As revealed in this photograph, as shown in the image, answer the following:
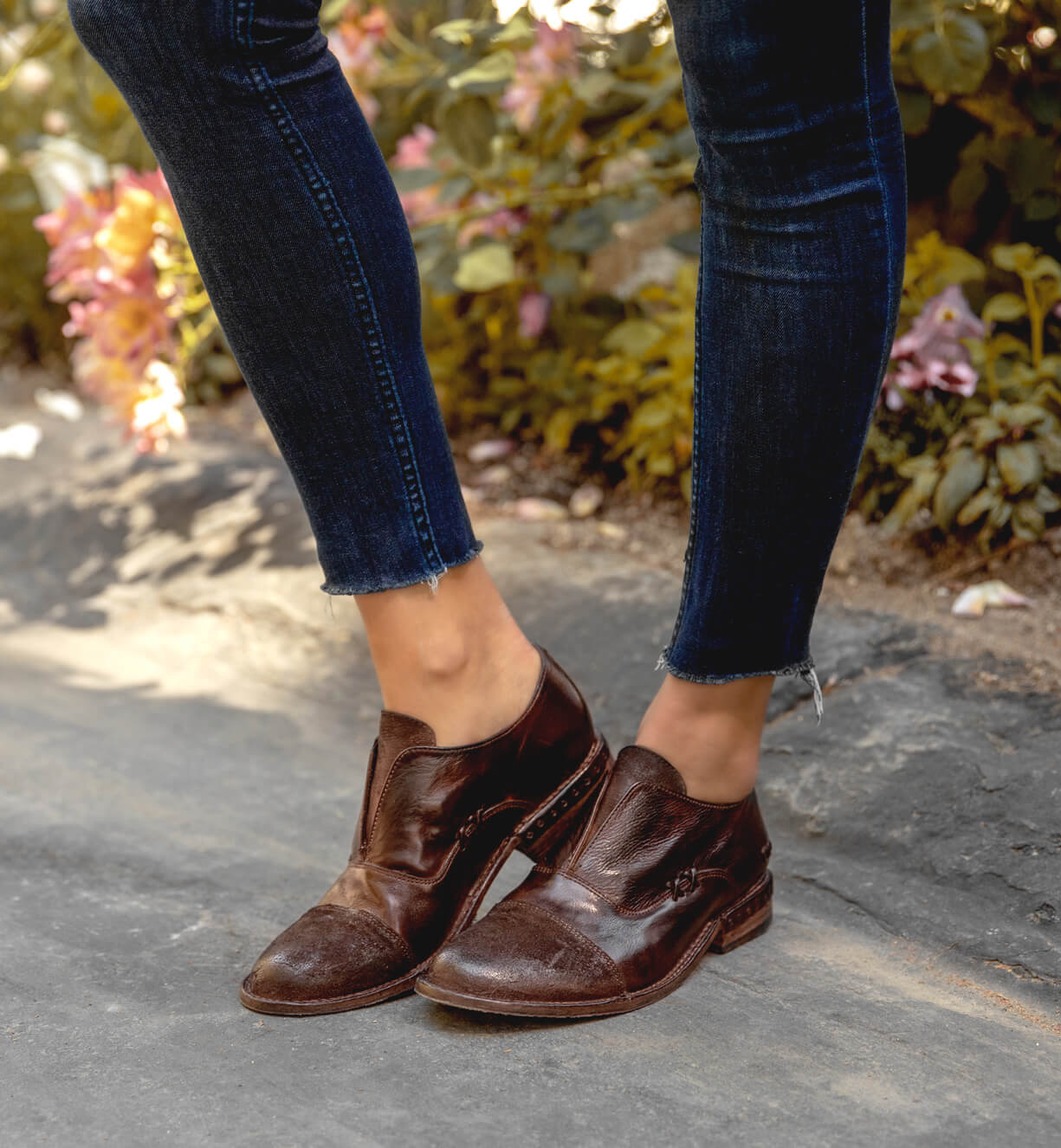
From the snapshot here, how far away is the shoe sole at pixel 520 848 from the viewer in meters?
0.85

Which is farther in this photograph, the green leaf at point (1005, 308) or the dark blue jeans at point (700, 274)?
the green leaf at point (1005, 308)

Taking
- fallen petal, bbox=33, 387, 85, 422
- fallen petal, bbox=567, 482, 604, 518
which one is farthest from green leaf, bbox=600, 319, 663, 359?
fallen petal, bbox=33, 387, 85, 422

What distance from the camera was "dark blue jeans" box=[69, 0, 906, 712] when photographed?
767 mm

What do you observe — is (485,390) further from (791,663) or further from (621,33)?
(791,663)

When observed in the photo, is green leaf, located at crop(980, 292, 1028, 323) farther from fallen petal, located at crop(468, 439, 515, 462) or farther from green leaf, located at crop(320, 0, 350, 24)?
green leaf, located at crop(320, 0, 350, 24)

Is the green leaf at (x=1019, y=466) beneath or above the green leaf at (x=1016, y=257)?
beneath

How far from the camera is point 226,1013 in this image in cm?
85

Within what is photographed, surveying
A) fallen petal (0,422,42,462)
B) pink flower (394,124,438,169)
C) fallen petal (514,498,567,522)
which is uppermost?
pink flower (394,124,438,169)

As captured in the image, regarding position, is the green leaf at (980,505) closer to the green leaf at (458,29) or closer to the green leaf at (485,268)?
the green leaf at (485,268)

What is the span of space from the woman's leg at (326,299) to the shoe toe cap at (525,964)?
149 mm

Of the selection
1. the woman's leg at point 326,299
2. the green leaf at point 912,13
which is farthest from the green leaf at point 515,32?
the woman's leg at point 326,299

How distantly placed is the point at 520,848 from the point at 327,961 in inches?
7.6

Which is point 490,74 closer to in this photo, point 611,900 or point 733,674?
point 733,674

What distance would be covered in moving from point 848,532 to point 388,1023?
1208mm
